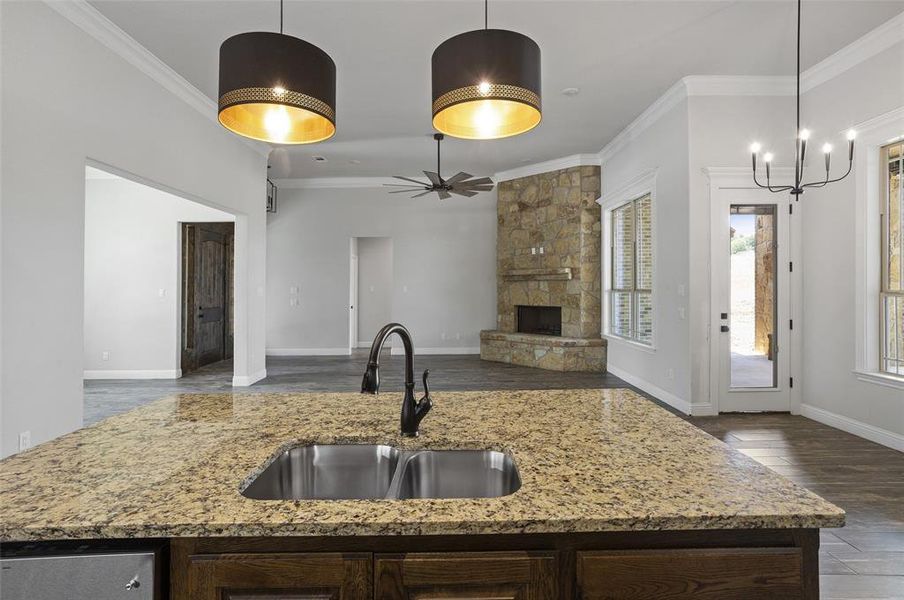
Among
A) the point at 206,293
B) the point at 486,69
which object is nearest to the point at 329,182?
the point at 206,293

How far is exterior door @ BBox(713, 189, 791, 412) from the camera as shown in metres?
4.53

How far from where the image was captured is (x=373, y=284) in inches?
413

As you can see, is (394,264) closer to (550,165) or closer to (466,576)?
(550,165)

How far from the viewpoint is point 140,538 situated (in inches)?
32.9

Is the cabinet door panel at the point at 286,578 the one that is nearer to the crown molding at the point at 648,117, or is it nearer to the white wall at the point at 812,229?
the white wall at the point at 812,229

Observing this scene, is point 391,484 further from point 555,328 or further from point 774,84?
point 555,328

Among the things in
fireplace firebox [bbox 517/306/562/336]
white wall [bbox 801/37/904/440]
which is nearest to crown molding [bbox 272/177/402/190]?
fireplace firebox [bbox 517/306/562/336]

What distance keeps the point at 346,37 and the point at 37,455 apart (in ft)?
11.8

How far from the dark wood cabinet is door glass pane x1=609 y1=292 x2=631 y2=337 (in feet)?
19.2

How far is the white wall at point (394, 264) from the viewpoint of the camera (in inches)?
346

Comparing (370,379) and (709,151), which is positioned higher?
(709,151)

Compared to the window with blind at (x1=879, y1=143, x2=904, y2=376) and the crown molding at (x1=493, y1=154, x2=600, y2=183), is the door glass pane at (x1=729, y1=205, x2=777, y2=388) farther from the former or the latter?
the crown molding at (x1=493, y1=154, x2=600, y2=183)

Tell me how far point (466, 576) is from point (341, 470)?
0.58 m

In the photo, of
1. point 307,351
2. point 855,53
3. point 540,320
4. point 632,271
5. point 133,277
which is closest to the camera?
point 855,53
